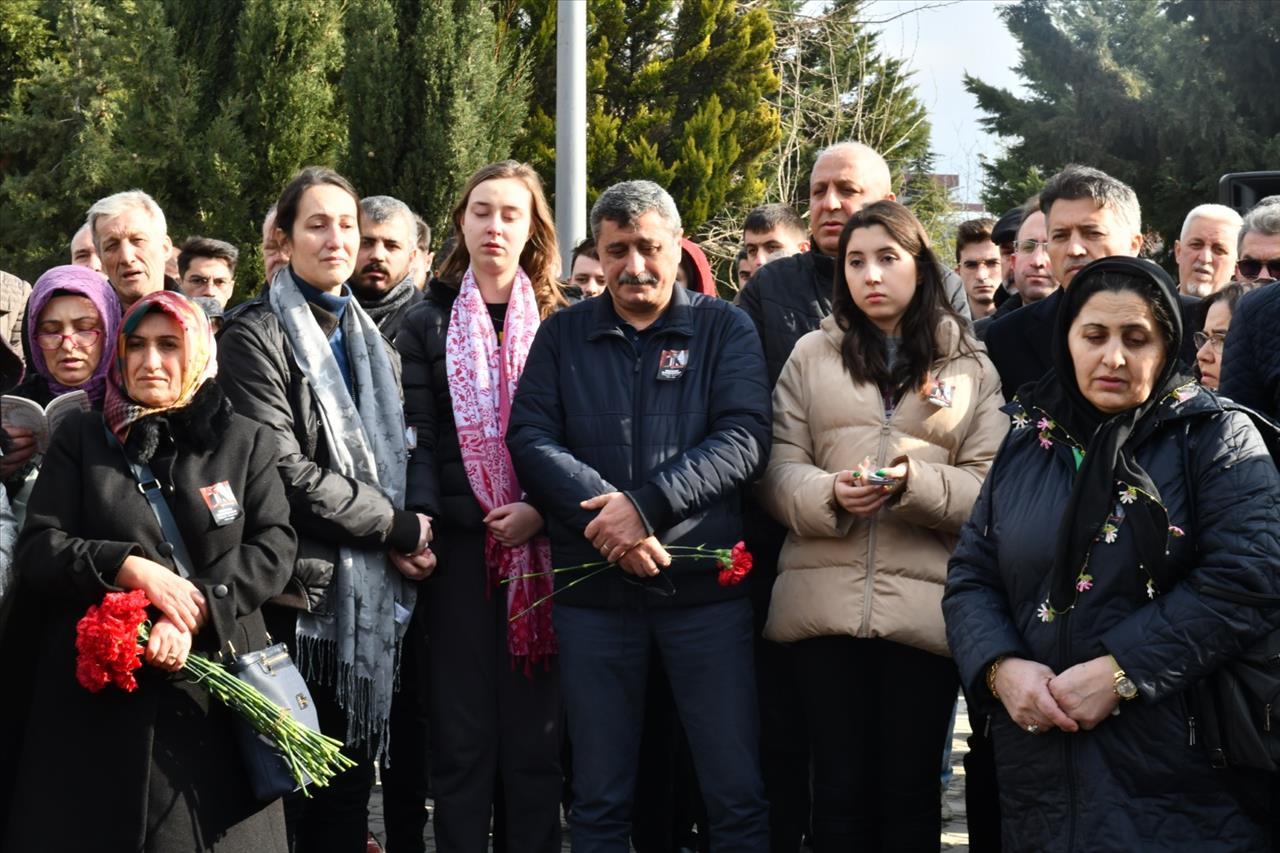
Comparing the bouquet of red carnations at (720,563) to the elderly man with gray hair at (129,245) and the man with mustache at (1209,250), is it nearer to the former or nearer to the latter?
the elderly man with gray hair at (129,245)

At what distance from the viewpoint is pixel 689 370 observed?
4578mm

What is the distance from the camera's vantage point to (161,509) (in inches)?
160

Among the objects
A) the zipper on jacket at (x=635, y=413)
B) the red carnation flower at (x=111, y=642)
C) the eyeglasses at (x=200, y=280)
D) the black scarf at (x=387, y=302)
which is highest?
the eyeglasses at (x=200, y=280)

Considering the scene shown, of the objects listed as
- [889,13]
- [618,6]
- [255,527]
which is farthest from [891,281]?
[889,13]

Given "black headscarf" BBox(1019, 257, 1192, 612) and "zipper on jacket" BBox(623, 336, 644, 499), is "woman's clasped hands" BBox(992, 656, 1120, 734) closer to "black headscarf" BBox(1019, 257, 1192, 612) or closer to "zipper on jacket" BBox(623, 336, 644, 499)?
"black headscarf" BBox(1019, 257, 1192, 612)

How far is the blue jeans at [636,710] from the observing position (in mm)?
4398

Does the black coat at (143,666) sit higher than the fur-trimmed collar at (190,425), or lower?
lower

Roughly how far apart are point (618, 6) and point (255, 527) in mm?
15313

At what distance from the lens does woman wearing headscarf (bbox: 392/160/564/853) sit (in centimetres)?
472

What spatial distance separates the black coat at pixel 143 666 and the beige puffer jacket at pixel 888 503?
151 cm

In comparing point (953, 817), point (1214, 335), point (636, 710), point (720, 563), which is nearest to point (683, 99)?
point (953, 817)

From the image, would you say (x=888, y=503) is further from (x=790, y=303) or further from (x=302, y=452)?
Answer: (x=302, y=452)

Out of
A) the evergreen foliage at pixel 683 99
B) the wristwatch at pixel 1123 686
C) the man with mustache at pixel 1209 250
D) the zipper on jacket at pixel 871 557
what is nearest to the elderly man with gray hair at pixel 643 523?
the zipper on jacket at pixel 871 557

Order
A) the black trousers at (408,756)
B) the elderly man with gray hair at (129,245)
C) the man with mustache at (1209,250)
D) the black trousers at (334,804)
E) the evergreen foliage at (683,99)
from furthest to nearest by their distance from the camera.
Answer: the evergreen foliage at (683,99)
the man with mustache at (1209,250)
the elderly man with gray hair at (129,245)
the black trousers at (408,756)
the black trousers at (334,804)
